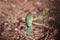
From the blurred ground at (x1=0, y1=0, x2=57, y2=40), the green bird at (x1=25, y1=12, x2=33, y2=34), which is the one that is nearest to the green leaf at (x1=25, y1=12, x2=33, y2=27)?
the green bird at (x1=25, y1=12, x2=33, y2=34)

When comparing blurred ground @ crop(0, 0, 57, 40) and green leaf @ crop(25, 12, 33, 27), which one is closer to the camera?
green leaf @ crop(25, 12, 33, 27)

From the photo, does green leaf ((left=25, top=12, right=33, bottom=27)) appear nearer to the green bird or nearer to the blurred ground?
the green bird

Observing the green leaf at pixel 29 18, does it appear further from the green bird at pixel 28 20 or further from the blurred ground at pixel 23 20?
the blurred ground at pixel 23 20

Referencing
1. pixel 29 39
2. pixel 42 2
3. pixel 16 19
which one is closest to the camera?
pixel 29 39

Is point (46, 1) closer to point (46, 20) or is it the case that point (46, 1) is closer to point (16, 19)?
point (46, 20)

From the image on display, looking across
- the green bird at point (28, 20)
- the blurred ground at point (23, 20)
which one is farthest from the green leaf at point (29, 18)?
the blurred ground at point (23, 20)

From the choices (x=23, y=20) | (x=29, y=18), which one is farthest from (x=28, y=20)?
(x=23, y=20)

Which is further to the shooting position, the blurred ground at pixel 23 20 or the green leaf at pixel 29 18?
the blurred ground at pixel 23 20

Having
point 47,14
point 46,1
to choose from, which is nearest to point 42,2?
point 46,1
